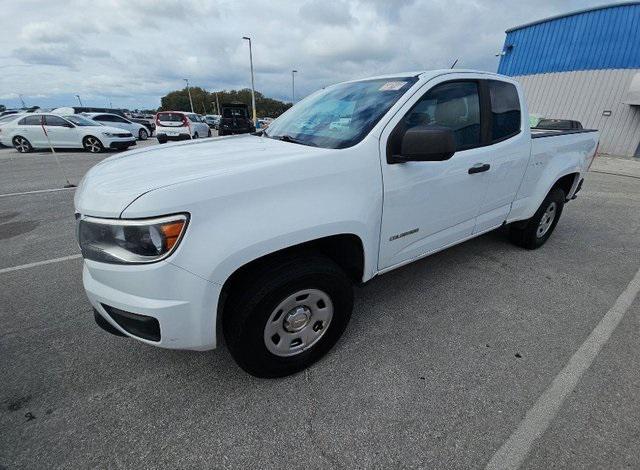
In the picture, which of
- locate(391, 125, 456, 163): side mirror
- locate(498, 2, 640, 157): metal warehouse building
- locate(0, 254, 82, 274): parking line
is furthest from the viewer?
locate(498, 2, 640, 157): metal warehouse building

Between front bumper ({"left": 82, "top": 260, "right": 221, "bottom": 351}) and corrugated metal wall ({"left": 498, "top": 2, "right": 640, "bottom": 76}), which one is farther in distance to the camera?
corrugated metal wall ({"left": 498, "top": 2, "right": 640, "bottom": 76})

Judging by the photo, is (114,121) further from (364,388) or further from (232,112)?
(364,388)

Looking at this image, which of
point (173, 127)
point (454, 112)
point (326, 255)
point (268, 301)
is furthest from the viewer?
point (173, 127)

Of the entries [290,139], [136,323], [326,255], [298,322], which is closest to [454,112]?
[290,139]

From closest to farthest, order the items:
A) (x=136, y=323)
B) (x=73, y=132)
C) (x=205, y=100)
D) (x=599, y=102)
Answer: (x=136, y=323) < (x=73, y=132) < (x=599, y=102) < (x=205, y=100)

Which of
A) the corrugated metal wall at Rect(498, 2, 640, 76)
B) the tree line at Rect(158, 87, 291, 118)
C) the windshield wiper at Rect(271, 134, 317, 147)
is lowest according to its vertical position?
the tree line at Rect(158, 87, 291, 118)

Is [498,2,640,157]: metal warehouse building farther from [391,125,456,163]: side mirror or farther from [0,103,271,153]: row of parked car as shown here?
[391,125,456,163]: side mirror

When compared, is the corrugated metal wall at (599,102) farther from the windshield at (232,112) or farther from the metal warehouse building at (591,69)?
the windshield at (232,112)

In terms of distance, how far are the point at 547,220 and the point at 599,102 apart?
1792 cm

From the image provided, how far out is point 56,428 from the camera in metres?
1.72

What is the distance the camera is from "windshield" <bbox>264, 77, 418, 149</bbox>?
212cm

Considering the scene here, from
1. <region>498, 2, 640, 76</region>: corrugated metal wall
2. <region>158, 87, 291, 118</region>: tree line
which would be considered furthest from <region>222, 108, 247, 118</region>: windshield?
<region>158, 87, 291, 118</region>: tree line

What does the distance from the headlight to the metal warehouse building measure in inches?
816

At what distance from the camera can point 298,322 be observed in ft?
6.51
